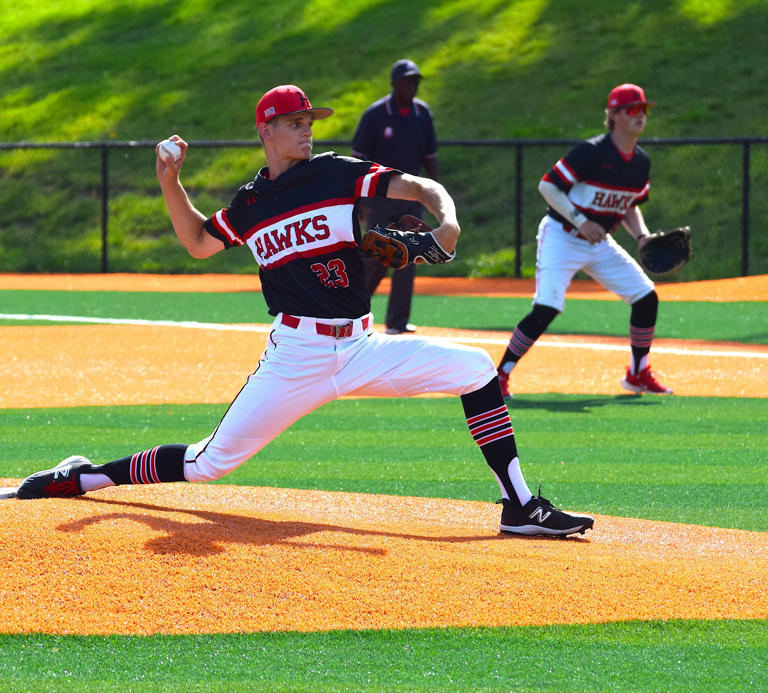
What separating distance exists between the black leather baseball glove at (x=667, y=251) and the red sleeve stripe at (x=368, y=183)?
519 cm

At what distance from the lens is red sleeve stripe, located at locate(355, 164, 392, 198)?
18.1ft

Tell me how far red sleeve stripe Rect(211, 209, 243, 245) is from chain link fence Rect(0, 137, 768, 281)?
1464cm

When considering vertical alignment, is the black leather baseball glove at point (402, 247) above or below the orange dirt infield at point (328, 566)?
above

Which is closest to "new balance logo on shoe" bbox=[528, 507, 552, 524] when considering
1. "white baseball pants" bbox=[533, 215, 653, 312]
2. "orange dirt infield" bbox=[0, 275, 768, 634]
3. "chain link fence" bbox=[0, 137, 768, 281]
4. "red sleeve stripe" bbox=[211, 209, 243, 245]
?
"orange dirt infield" bbox=[0, 275, 768, 634]

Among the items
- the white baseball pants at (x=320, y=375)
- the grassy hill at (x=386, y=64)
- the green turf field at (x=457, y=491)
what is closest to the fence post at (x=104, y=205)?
the grassy hill at (x=386, y=64)

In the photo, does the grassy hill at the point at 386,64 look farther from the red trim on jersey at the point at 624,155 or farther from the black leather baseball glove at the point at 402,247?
the black leather baseball glove at the point at 402,247

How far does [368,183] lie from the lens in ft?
18.1

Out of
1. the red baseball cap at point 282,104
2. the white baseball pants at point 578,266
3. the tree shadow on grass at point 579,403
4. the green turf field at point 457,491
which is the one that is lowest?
the green turf field at point 457,491

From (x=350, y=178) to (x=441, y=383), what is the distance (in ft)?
3.17

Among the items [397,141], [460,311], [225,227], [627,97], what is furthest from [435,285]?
[225,227]

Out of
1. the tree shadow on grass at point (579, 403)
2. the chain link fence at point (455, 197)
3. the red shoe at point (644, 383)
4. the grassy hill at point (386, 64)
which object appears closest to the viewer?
the tree shadow on grass at point (579, 403)

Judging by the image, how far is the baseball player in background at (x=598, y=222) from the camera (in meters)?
9.53

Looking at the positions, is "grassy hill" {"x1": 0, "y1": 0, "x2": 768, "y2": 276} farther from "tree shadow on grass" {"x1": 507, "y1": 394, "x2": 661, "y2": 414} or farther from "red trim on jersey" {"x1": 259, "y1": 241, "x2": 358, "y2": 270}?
"red trim on jersey" {"x1": 259, "y1": 241, "x2": 358, "y2": 270}

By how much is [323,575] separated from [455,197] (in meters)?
21.2
